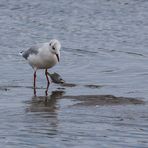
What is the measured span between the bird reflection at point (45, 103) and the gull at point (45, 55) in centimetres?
84

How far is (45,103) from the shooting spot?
1101cm

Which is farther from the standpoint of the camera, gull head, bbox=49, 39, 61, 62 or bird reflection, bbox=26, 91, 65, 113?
gull head, bbox=49, 39, 61, 62

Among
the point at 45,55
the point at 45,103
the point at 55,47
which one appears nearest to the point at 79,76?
the point at 45,55

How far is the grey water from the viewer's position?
28.7ft

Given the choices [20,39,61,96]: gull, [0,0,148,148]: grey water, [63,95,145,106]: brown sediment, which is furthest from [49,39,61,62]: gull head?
[63,95,145,106]: brown sediment

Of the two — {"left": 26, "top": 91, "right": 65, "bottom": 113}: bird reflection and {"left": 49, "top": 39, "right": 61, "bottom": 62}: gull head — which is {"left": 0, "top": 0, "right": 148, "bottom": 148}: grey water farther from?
{"left": 49, "top": 39, "right": 61, "bottom": 62}: gull head

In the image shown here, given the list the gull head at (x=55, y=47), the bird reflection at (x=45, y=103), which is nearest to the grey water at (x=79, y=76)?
the bird reflection at (x=45, y=103)

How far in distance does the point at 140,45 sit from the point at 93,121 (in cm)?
774

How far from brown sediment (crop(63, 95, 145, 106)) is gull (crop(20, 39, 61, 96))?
143cm

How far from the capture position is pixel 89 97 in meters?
11.2

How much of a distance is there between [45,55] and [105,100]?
6.95 feet

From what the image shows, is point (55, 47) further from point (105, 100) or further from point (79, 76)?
point (105, 100)

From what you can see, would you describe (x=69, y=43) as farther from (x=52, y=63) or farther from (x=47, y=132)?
(x=47, y=132)

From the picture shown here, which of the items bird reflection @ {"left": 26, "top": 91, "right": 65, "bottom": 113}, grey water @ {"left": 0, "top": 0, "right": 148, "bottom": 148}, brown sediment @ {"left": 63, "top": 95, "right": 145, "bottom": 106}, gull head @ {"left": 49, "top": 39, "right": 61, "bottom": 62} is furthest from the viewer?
gull head @ {"left": 49, "top": 39, "right": 61, "bottom": 62}
